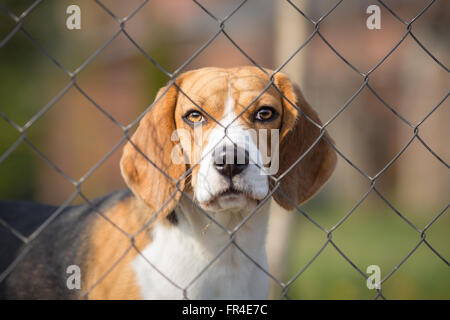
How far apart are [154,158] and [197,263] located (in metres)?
0.57

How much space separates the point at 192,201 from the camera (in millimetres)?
2314

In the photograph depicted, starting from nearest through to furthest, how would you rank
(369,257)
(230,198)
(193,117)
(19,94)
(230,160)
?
(230,160), (230,198), (193,117), (369,257), (19,94)

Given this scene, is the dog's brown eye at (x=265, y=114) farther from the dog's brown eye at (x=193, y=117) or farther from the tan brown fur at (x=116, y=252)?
the tan brown fur at (x=116, y=252)

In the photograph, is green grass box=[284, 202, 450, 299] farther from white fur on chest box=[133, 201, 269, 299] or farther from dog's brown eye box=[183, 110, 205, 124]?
dog's brown eye box=[183, 110, 205, 124]

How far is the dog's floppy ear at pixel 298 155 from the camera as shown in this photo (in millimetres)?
2596

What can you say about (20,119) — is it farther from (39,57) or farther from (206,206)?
(206,206)

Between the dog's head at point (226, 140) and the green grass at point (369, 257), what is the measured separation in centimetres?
172

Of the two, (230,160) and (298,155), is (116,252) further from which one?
(298,155)

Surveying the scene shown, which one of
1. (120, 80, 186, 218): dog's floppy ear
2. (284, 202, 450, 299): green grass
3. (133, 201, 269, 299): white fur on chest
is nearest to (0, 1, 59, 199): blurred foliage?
(284, 202, 450, 299): green grass

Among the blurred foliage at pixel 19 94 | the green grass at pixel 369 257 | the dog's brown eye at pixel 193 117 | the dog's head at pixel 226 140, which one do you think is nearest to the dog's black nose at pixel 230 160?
the dog's head at pixel 226 140

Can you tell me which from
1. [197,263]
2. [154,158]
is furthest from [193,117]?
[197,263]

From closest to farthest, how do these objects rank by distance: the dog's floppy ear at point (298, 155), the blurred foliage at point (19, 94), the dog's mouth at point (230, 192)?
1. the dog's mouth at point (230, 192)
2. the dog's floppy ear at point (298, 155)
3. the blurred foliage at point (19, 94)

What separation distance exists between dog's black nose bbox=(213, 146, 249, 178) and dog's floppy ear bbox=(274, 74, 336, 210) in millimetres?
406

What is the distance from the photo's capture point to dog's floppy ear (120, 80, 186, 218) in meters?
2.47
